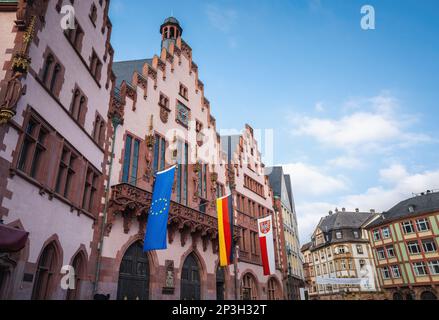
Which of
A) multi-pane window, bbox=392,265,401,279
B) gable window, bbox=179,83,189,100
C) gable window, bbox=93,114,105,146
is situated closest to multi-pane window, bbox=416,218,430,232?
multi-pane window, bbox=392,265,401,279

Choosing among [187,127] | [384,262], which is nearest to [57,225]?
[187,127]

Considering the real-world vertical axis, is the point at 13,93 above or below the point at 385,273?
above

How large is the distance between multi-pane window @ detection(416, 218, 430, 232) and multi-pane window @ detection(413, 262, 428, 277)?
519cm

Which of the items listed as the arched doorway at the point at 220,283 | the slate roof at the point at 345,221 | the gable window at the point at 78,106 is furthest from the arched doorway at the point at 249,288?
the slate roof at the point at 345,221

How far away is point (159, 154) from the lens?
22500mm

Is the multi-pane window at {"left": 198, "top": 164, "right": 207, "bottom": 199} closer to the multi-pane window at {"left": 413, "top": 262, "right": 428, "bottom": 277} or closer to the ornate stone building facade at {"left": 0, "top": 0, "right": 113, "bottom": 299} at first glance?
the ornate stone building facade at {"left": 0, "top": 0, "right": 113, "bottom": 299}

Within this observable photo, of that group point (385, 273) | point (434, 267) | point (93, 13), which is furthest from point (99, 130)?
point (385, 273)

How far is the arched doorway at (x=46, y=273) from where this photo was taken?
12.1 metres

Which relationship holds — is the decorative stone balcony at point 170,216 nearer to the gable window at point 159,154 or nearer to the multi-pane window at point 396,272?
the gable window at point 159,154

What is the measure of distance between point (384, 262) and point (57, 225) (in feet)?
190

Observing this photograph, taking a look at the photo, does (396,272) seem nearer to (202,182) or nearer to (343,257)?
(343,257)

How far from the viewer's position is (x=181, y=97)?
89.1ft

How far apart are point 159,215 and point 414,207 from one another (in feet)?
174

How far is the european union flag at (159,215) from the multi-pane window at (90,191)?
3247 millimetres
